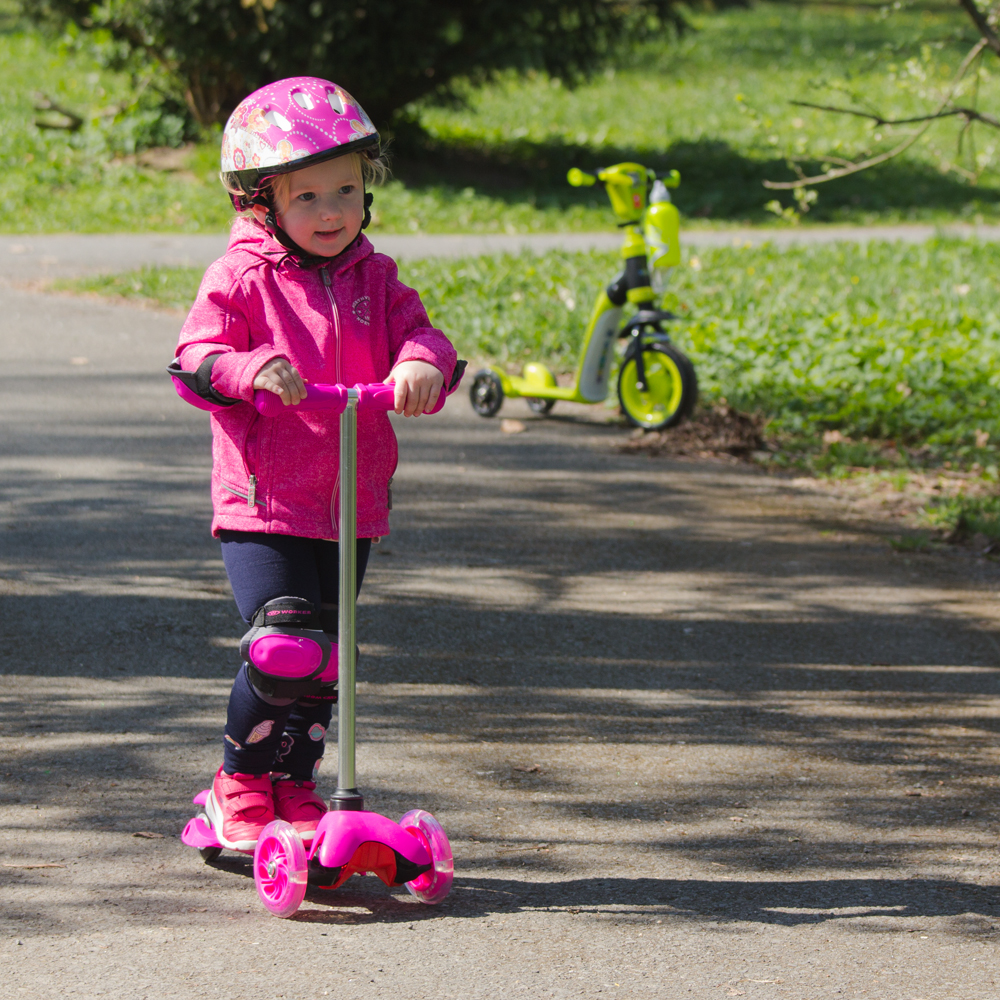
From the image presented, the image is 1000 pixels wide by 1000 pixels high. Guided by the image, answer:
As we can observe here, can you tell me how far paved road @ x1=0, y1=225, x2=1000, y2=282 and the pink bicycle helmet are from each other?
26.6 feet

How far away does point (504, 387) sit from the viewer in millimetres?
7223

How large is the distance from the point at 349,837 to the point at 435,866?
20cm

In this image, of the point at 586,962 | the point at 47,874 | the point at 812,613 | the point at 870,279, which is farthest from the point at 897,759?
the point at 870,279

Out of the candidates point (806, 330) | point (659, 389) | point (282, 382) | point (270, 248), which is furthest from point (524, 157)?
point (282, 382)

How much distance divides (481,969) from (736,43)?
32.2 metres

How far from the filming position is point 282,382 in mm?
2520

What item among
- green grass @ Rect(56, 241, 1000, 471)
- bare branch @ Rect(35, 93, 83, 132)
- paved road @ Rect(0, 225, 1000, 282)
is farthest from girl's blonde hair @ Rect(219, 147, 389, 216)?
bare branch @ Rect(35, 93, 83, 132)

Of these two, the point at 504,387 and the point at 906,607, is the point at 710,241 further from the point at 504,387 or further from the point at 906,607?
the point at 906,607

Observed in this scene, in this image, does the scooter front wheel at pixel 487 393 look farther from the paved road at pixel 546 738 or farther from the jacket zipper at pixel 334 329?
the jacket zipper at pixel 334 329

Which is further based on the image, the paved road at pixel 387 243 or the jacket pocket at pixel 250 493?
the paved road at pixel 387 243

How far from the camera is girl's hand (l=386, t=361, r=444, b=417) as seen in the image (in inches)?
104

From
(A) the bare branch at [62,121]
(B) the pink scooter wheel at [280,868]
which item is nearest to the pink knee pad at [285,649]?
(B) the pink scooter wheel at [280,868]

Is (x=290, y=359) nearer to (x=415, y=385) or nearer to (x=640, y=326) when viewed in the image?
(x=415, y=385)

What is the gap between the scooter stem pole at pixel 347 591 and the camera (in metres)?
2.65
